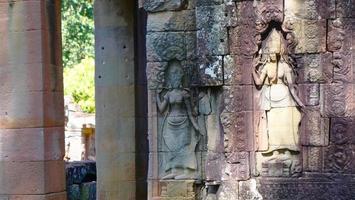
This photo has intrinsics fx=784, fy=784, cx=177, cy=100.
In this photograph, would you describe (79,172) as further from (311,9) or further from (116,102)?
(311,9)

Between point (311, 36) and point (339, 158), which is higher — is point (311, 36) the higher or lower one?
the higher one

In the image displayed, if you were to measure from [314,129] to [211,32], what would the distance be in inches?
75.6

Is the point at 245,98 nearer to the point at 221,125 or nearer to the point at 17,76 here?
the point at 221,125

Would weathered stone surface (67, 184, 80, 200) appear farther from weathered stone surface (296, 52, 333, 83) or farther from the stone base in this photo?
weathered stone surface (296, 52, 333, 83)

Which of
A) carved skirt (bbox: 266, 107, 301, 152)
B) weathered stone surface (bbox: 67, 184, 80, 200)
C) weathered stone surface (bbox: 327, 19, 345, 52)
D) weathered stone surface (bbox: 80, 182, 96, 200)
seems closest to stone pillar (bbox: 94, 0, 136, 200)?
weathered stone surface (bbox: 67, 184, 80, 200)

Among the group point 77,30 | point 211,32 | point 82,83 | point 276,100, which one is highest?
point 77,30

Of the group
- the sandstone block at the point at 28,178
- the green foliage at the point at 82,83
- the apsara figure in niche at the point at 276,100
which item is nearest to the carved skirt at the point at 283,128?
the apsara figure in niche at the point at 276,100

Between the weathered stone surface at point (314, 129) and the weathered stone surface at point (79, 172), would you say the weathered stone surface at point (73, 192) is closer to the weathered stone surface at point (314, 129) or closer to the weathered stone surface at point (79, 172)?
the weathered stone surface at point (79, 172)

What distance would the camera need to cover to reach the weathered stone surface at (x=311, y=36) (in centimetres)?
1035

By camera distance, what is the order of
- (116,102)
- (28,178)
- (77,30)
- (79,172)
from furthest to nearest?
(77,30) → (79,172) → (116,102) → (28,178)

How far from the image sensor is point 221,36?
10680 millimetres

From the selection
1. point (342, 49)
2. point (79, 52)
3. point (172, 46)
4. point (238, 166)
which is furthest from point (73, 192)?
point (79, 52)

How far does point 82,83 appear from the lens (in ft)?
104

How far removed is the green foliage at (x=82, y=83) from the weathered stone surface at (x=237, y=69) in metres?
21.3
